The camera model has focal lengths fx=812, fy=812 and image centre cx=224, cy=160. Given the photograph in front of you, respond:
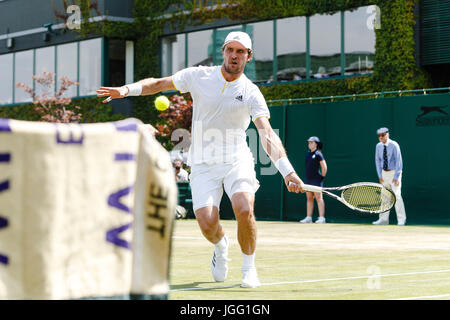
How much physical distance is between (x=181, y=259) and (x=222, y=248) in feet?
8.24

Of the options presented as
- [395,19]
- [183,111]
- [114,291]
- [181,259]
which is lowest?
[181,259]

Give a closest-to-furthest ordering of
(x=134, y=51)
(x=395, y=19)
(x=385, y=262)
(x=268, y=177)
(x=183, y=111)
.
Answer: (x=385, y=262) → (x=268, y=177) → (x=395, y=19) → (x=183, y=111) → (x=134, y=51)

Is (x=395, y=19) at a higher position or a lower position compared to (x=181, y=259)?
higher

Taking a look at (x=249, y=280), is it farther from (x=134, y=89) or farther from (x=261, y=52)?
(x=261, y=52)

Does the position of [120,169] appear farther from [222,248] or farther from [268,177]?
[268,177]

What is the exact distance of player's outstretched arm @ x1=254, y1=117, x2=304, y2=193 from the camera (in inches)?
238

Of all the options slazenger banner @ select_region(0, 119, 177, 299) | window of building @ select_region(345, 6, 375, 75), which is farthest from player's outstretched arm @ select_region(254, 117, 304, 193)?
window of building @ select_region(345, 6, 375, 75)

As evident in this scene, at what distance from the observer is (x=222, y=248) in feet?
23.0

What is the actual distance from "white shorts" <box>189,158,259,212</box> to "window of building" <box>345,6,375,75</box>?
642 inches

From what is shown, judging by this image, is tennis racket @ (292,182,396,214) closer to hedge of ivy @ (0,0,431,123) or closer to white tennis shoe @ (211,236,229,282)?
white tennis shoe @ (211,236,229,282)

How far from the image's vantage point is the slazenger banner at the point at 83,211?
2154 mm

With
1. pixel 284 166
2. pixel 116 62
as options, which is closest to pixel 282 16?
pixel 116 62
